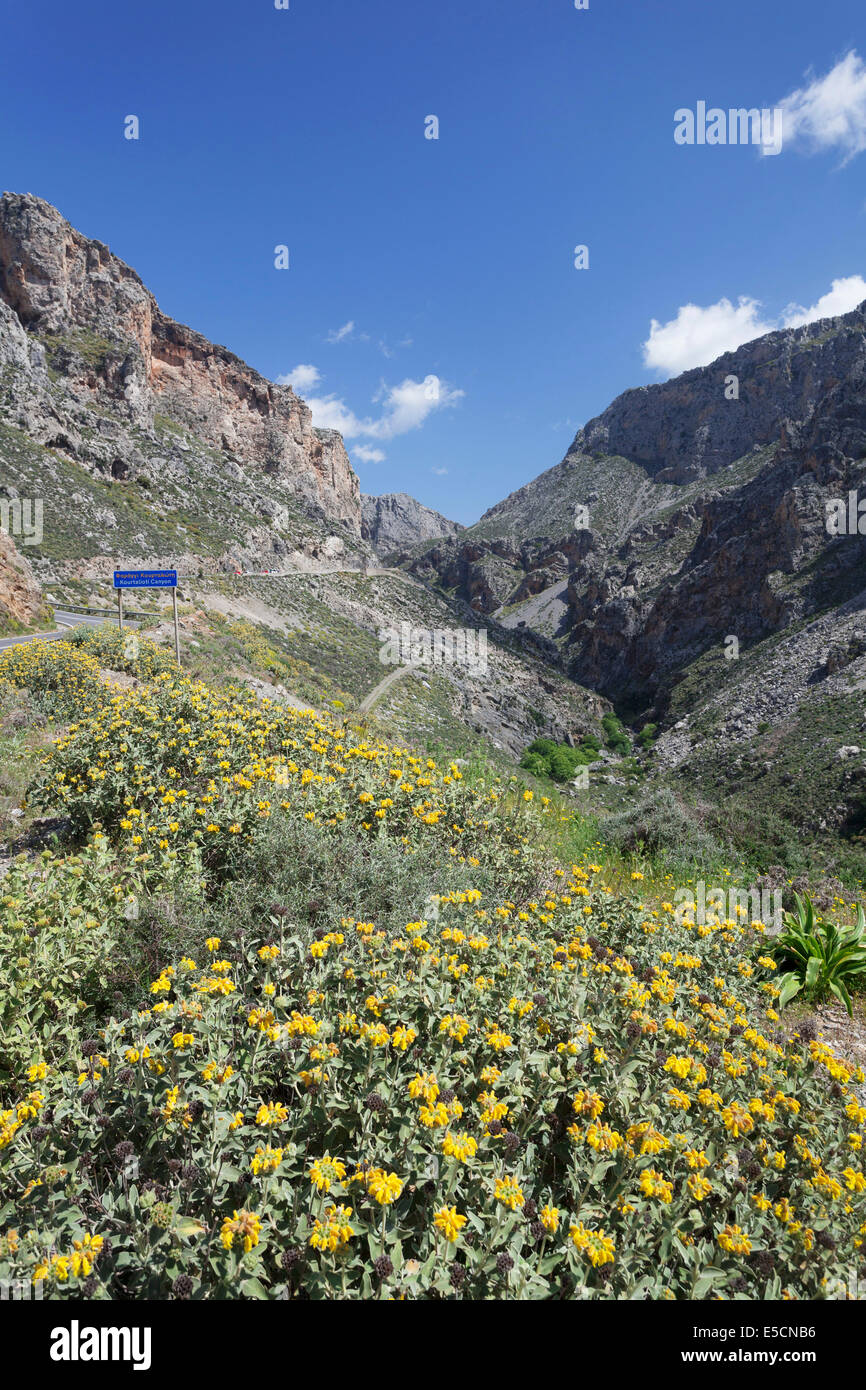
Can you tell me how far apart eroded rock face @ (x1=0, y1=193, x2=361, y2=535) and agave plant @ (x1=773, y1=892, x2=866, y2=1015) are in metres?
47.7

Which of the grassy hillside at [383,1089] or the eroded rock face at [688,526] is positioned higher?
the eroded rock face at [688,526]

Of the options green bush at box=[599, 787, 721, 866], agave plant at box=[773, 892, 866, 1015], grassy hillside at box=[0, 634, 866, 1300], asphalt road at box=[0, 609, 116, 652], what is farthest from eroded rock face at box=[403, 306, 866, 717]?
grassy hillside at box=[0, 634, 866, 1300]

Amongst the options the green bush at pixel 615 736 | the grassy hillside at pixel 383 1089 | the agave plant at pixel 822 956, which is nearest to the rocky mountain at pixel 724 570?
the green bush at pixel 615 736

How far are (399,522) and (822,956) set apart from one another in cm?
19241

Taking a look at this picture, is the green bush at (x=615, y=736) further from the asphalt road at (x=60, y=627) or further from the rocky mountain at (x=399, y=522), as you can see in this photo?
the rocky mountain at (x=399, y=522)

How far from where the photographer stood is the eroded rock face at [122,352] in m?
50.3

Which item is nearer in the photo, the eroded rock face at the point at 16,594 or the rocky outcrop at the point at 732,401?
the eroded rock face at the point at 16,594

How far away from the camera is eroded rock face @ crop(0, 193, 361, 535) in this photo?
165 feet

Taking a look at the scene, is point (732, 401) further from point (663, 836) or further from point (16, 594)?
point (663, 836)

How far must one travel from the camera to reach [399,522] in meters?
187

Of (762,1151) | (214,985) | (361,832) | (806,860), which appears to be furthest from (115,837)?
(806,860)

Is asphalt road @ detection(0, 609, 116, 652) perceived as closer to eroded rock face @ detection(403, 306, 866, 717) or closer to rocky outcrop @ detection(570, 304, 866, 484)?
eroded rock face @ detection(403, 306, 866, 717)

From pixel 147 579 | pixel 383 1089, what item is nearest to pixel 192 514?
pixel 147 579

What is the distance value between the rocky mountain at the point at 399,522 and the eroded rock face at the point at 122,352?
9886cm
